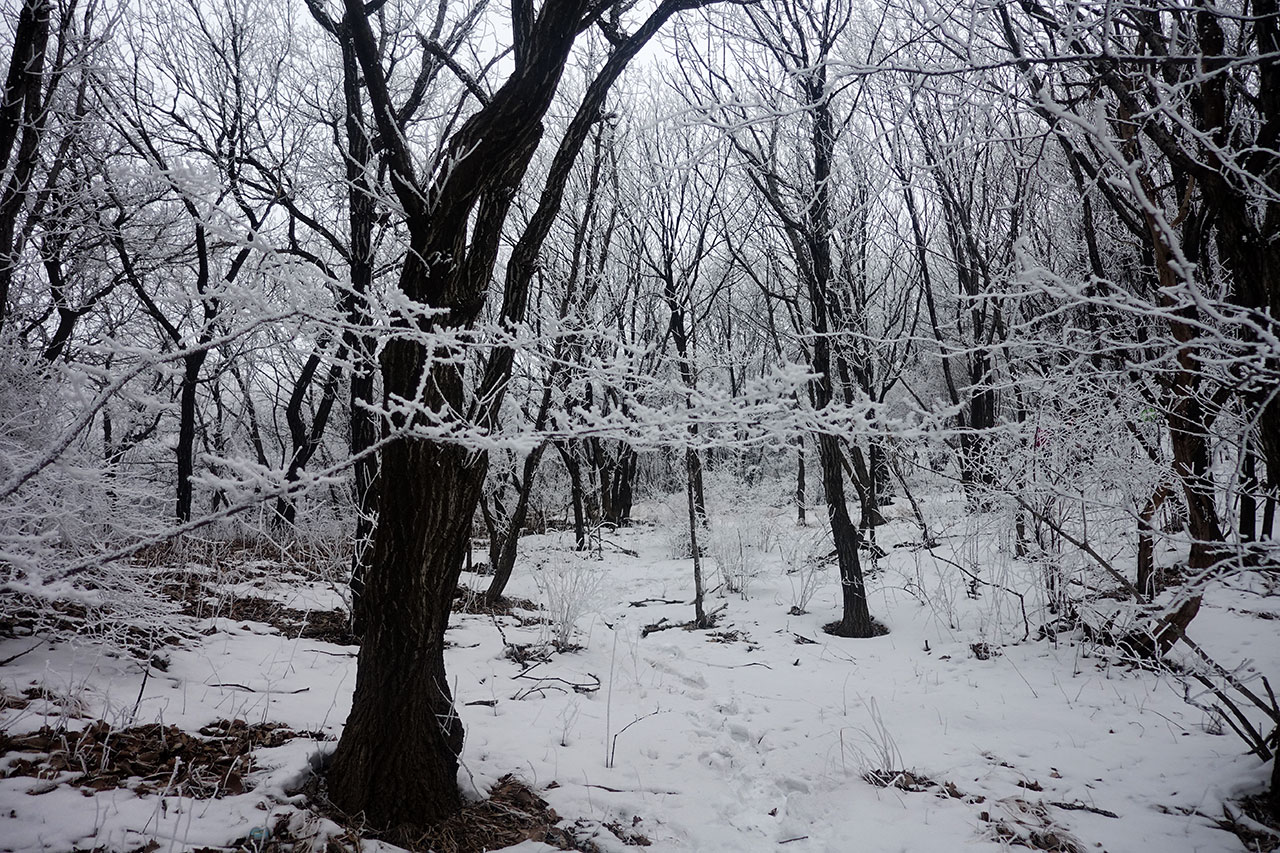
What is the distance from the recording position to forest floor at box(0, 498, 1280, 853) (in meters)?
2.48

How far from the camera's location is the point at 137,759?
2.62m

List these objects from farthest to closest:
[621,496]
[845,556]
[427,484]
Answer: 1. [621,496]
2. [845,556]
3. [427,484]

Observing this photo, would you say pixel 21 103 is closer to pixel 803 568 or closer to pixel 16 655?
pixel 16 655

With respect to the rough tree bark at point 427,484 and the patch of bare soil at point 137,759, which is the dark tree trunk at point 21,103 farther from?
the patch of bare soil at point 137,759

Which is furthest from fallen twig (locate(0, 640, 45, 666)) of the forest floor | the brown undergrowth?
the brown undergrowth

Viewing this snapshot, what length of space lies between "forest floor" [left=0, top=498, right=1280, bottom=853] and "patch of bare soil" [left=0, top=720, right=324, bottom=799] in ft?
0.04

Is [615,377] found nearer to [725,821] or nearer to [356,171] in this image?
[725,821]

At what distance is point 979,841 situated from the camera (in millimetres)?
2586

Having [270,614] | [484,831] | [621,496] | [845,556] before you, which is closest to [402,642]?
[484,831]

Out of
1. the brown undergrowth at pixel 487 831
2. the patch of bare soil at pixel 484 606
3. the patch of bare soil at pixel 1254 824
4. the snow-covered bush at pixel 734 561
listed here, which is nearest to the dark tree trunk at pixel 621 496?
the snow-covered bush at pixel 734 561

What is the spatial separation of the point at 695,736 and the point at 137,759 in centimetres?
278

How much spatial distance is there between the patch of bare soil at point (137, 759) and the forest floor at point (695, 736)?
13mm

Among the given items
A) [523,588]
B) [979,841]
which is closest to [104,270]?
[523,588]

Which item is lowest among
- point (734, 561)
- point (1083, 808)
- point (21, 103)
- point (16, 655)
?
point (1083, 808)
